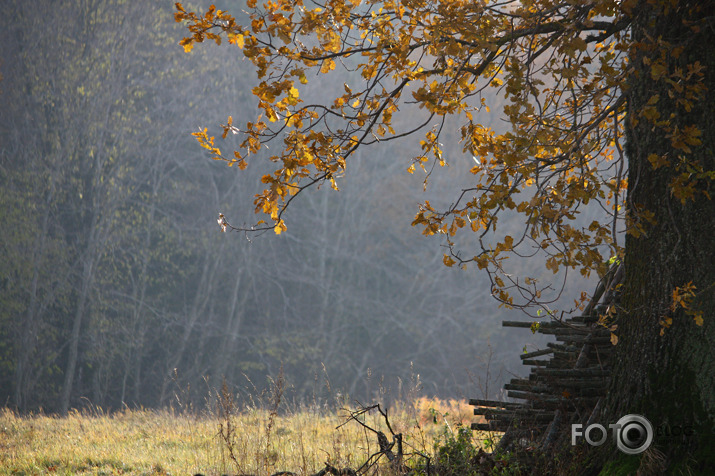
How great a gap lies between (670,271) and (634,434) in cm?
94

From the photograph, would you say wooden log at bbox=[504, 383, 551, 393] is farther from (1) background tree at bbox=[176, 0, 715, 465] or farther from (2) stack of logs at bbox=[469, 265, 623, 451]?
(1) background tree at bbox=[176, 0, 715, 465]

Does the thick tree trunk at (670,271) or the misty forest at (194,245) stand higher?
the misty forest at (194,245)

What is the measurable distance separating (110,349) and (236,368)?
4.68 m

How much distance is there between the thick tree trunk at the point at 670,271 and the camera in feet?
11.2

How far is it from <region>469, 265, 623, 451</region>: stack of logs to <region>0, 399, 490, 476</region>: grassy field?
664 millimetres

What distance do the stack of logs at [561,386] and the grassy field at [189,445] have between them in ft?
2.18

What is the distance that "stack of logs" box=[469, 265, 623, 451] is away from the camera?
4.43m

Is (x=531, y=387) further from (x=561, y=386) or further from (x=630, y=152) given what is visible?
(x=630, y=152)

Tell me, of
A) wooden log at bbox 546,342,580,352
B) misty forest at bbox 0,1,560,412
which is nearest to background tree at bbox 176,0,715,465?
wooden log at bbox 546,342,580,352

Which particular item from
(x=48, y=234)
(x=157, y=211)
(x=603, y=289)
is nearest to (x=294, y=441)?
(x=603, y=289)

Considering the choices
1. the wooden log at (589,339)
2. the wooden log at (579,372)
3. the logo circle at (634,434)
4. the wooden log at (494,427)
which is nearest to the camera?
the logo circle at (634,434)

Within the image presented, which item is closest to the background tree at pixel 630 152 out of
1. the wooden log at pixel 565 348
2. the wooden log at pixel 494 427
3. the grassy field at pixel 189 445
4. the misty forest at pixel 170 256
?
the wooden log at pixel 565 348

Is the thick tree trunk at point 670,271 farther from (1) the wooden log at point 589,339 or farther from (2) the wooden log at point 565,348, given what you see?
(2) the wooden log at point 565,348

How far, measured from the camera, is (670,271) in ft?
12.1
